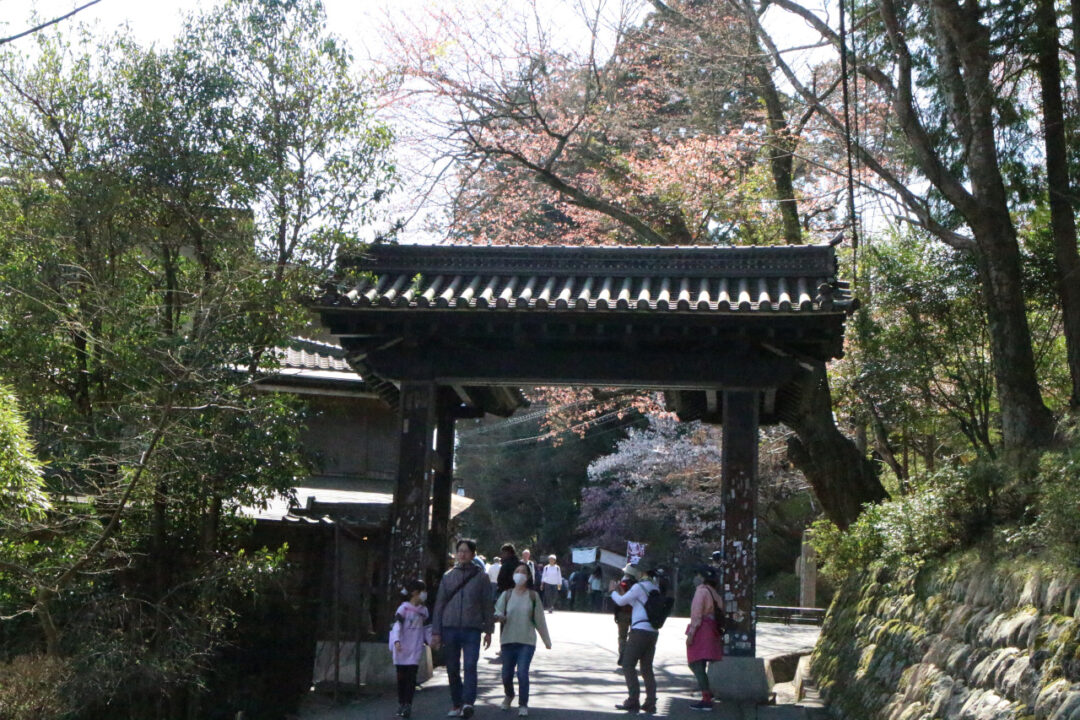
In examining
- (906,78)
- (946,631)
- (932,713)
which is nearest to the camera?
(932,713)

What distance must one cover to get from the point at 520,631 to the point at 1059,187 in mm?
8925

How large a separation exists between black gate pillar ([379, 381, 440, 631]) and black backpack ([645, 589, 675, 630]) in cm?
278

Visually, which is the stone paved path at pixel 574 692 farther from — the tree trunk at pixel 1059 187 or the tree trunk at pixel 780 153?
the tree trunk at pixel 780 153

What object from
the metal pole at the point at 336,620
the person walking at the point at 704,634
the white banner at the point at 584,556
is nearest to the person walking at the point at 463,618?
the metal pole at the point at 336,620

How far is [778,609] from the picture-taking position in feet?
89.8

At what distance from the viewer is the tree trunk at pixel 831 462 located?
17719 millimetres

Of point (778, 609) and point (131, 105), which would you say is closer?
point (131, 105)

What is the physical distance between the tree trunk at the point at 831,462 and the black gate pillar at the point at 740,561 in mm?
5096

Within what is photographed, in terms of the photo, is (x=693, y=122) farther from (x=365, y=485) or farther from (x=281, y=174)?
(x=281, y=174)

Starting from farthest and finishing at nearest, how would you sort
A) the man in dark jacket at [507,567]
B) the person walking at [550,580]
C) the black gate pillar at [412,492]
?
the person walking at [550,580] < the man in dark jacket at [507,567] < the black gate pillar at [412,492]

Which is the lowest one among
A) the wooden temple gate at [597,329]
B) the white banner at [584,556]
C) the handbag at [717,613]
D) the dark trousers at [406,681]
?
the dark trousers at [406,681]

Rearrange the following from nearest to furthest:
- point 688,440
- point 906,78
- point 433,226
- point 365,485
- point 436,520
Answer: point 906,78 < point 436,520 < point 365,485 < point 433,226 < point 688,440

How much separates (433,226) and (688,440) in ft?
45.2

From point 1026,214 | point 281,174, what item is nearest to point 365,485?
point 281,174
